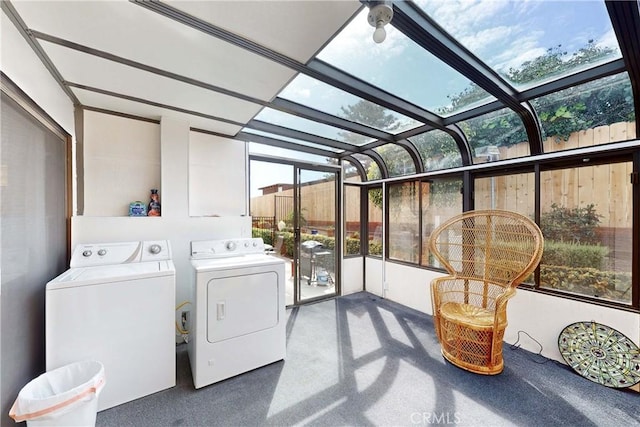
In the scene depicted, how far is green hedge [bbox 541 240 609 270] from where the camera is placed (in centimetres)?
240

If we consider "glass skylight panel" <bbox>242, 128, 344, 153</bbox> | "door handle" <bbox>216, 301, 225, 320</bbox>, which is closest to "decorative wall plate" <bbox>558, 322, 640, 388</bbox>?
"door handle" <bbox>216, 301, 225, 320</bbox>

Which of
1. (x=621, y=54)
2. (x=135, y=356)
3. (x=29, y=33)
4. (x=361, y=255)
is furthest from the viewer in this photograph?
(x=361, y=255)

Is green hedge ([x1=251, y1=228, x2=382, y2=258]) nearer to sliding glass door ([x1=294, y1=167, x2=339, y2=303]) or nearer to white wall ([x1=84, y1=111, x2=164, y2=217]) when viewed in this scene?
sliding glass door ([x1=294, y1=167, x2=339, y2=303])

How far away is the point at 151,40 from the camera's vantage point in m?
1.57

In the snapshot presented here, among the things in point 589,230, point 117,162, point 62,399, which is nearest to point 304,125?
point 117,162

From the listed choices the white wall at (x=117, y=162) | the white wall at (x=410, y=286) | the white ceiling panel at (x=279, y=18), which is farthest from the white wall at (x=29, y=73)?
the white wall at (x=410, y=286)

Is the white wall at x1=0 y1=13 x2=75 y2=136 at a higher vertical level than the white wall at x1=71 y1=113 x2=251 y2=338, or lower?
higher

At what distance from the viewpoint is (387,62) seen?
6.62 ft

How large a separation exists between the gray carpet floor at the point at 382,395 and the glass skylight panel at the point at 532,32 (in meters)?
2.62

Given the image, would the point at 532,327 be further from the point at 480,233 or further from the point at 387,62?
the point at 387,62

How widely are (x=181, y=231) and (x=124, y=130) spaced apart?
120 cm

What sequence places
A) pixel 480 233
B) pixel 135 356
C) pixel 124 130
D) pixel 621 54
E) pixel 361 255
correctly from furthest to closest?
pixel 361 255, pixel 480 233, pixel 124 130, pixel 135 356, pixel 621 54

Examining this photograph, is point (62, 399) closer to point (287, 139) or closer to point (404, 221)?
point (287, 139)

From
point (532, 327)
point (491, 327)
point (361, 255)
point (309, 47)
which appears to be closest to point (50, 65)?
point (309, 47)
